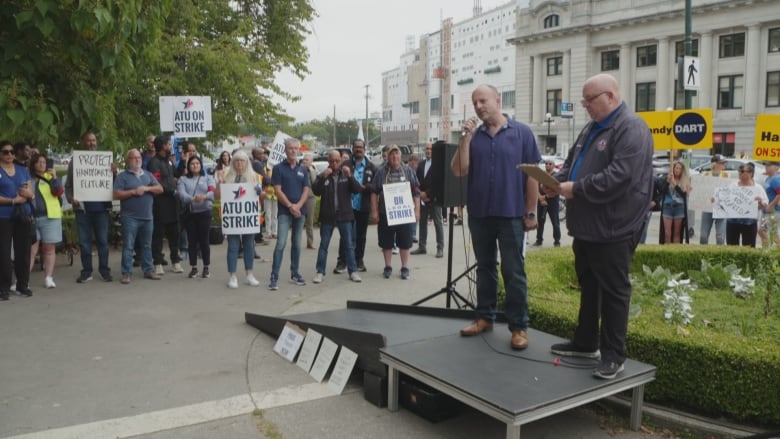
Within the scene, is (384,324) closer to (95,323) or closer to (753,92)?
(95,323)

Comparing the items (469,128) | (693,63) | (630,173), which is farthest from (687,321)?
(693,63)

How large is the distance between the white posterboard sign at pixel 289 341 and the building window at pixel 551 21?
64.0 metres

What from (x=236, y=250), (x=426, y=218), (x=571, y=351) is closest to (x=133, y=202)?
(x=236, y=250)

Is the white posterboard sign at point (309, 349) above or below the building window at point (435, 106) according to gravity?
below

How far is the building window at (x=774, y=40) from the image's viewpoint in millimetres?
49844

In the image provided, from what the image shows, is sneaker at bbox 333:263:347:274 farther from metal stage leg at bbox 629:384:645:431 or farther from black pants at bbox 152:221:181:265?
metal stage leg at bbox 629:384:645:431

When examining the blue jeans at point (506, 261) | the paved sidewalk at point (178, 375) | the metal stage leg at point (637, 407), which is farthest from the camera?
the blue jeans at point (506, 261)

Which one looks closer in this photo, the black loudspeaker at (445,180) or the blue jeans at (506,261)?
the blue jeans at (506,261)

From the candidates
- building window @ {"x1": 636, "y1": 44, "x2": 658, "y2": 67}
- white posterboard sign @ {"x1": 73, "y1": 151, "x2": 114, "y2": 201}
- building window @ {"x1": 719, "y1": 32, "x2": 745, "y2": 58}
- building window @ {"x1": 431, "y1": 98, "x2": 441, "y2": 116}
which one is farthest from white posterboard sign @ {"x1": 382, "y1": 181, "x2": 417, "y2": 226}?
building window @ {"x1": 431, "y1": 98, "x2": 441, "y2": 116}

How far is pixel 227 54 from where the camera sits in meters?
15.6

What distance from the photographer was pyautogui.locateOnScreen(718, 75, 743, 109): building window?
52.5 m

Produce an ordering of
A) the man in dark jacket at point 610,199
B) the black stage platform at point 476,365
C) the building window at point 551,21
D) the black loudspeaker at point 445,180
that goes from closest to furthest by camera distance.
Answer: the black stage platform at point 476,365 < the man in dark jacket at point 610,199 < the black loudspeaker at point 445,180 < the building window at point 551,21

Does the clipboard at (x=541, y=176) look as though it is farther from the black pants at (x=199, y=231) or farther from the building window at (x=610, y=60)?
the building window at (x=610, y=60)

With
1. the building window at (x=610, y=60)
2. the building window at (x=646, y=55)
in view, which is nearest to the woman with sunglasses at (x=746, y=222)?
the building window at (x=646, y=55)
